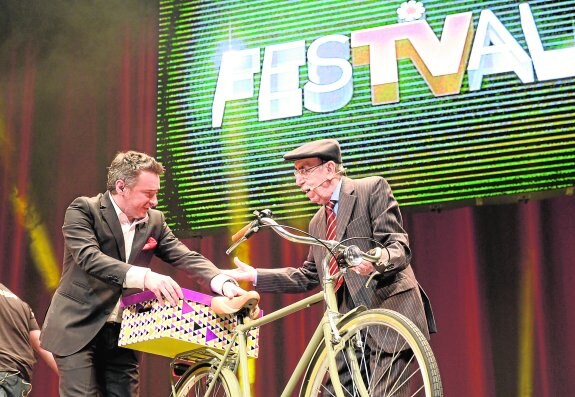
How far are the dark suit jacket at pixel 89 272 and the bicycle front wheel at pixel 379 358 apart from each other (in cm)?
75

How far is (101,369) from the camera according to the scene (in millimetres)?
3010

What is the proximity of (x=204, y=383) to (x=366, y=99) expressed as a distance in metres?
1.98

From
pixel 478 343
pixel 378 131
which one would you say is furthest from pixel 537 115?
pixel 478 343

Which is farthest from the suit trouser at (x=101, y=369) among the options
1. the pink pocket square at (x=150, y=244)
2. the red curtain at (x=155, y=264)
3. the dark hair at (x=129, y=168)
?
the red curtain at (x=155, y=264)

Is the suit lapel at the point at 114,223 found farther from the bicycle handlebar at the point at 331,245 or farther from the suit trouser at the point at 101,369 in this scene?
the bicycle handlebar at the point at 331,245

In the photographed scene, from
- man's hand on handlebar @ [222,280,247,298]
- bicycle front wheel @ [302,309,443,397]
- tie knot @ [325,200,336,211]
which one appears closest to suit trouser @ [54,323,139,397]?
man's hand on handlebar @ [222,280,247,298]

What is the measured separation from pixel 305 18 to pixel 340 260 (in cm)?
251

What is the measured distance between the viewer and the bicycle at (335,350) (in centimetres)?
219

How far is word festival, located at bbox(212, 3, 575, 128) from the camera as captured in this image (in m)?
4.02

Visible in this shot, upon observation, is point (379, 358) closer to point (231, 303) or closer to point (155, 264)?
point (231, 303)

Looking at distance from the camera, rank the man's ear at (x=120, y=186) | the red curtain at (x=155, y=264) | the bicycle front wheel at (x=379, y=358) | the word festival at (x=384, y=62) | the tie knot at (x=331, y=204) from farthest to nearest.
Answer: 1. the word festival at (x=384, y=62)
2. the red curtain at (x=155, y=264)
3. the man's ear at (x=120, y=186)
4. the tie knot at (x=331, y=204)
5. the bicycle front wheel at (x=379, y=358)

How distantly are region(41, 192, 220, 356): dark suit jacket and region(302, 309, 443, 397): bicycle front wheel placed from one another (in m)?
0.75

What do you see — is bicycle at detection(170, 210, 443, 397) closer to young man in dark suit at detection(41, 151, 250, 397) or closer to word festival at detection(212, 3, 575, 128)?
young man in dark suit at detection(41, 151, 250, 397)

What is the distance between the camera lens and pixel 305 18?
4590 mm
